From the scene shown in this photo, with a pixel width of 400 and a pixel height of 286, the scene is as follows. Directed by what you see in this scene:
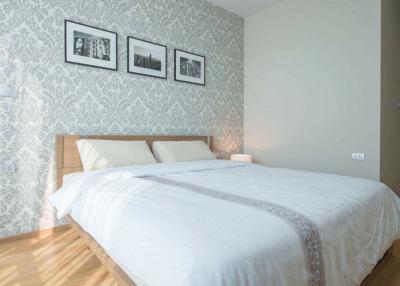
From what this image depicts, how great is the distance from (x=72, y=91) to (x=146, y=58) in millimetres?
917

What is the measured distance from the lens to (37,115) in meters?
2.35

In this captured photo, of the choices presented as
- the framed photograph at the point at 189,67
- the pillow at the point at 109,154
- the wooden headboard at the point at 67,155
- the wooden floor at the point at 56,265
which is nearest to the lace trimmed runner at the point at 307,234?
the wooden floor at the point at 56,265

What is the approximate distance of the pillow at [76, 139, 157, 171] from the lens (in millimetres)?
2293

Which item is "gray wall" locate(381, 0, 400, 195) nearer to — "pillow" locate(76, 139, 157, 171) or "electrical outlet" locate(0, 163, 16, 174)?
"pillow" locate(76, 139, 157, 171)

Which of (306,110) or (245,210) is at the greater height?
(306,110)

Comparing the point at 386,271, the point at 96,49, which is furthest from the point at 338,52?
the point at 96,49

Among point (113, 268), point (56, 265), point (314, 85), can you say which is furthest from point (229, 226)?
point (314, 85)

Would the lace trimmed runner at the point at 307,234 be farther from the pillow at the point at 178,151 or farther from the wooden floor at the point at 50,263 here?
the pillow at the point at 178,151

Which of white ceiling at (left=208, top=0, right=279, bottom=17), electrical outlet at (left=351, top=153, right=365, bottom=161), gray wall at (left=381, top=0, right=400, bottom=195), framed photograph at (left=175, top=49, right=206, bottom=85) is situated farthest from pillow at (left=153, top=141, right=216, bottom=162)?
white ceiling at (left=208, top=0, right=279, bottom=17)

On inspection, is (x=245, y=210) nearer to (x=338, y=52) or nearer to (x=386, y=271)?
(x=386, y=271)

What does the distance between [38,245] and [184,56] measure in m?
2.59

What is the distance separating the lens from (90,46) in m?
2.62

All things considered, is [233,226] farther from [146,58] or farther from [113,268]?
[146,58]

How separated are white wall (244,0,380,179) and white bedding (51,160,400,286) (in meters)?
1.32
